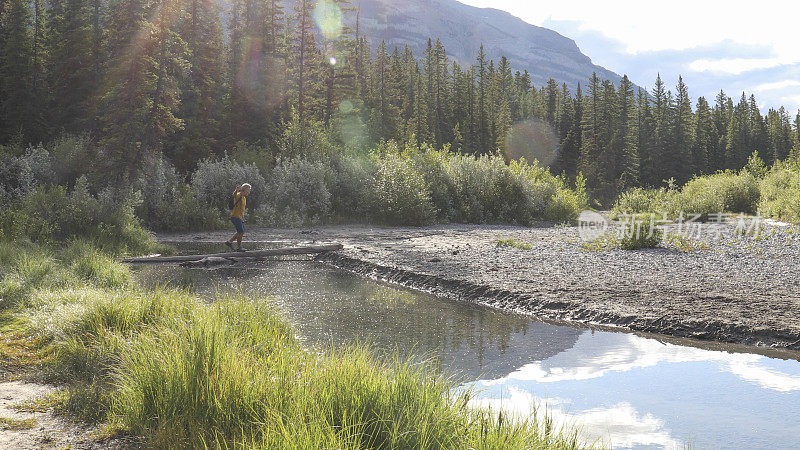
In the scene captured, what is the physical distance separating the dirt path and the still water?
10.3 feet

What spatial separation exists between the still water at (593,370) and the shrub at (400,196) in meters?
16.4

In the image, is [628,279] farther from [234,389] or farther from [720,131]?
[720,131]

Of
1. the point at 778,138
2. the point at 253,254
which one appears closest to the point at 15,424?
the point at 253,254

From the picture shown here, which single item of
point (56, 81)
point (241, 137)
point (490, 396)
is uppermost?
point (56, 81)

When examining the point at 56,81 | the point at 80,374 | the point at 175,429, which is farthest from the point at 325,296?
the point at 56,81

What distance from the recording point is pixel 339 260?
1669 cm

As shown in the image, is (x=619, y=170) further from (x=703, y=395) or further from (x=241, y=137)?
(x=703, y=395)

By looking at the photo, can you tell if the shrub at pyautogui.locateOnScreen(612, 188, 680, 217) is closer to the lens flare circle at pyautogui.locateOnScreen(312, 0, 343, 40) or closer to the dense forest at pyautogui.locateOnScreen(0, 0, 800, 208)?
the dense forest at pyautogui.locateOnScreen(0, 0, 800, 208)

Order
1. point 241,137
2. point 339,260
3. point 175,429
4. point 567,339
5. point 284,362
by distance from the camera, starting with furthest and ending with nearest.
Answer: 1. point 241,137
2. point 339,260
3. point 567,339
4. point 284,362
5. point 175,429

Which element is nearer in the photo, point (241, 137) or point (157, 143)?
point (157, 143)

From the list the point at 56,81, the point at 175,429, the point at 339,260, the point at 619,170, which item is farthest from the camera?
the point at 619,170

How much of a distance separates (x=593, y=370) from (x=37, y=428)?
19.6 feet

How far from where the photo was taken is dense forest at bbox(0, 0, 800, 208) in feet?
86.2

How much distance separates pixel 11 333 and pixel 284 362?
4.43 m
